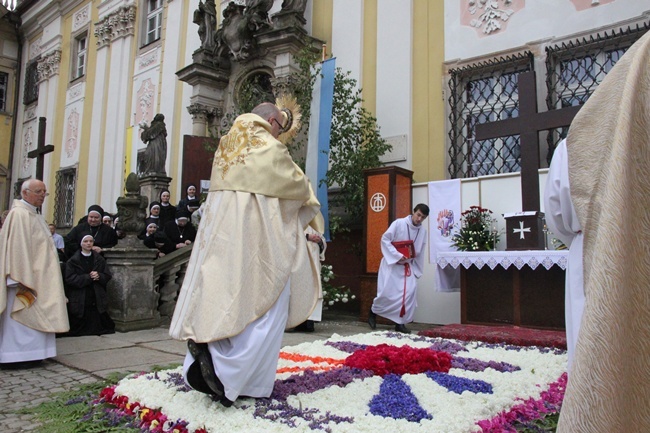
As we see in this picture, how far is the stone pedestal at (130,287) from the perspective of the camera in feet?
22.4

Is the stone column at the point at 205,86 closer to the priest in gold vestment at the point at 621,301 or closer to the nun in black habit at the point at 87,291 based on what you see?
the nun in black habit at the point at 87,291

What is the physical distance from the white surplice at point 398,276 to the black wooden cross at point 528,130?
142 centimetres

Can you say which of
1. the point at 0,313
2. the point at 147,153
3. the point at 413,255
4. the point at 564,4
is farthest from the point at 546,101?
the point at 147,153

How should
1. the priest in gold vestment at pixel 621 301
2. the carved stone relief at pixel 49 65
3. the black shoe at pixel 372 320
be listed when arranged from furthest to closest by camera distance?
the carved stone relief at pixel 49 65 → the black shoe at pixel 372 320 → the priest in gold vestment at pixel 621 301

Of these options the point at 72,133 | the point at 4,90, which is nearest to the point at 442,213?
the point at 72,133

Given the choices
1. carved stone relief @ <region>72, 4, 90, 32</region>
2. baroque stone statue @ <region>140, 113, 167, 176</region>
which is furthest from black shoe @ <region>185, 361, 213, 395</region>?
carved stone relief @ <region>72, 4, 90, 32</region>

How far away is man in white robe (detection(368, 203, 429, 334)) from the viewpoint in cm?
697

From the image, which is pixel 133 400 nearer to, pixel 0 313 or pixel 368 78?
pixel 0 313

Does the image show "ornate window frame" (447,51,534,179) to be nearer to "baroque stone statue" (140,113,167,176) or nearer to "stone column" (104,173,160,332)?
"stone column" (104,173,160,332)

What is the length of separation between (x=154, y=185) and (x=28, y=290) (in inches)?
277

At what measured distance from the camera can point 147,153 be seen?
11758mm

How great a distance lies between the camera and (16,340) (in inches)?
183

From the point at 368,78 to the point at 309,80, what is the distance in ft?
4.39

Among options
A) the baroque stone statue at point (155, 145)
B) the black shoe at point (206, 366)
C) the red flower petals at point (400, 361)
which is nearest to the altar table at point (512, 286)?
the red flower petals at point (400, 361)
